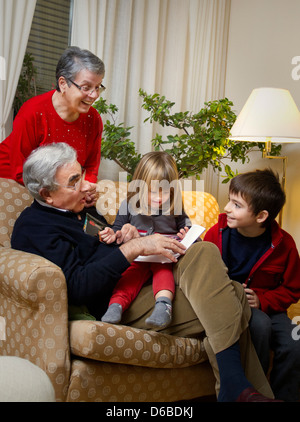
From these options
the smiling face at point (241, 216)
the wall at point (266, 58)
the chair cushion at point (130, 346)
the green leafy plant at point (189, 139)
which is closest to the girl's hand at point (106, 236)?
the chair cushion at point (130, 346)

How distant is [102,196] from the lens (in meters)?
2.57

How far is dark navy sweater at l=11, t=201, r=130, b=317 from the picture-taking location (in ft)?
5.74

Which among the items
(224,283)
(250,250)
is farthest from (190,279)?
(250,250)

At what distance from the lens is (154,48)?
3.87 m

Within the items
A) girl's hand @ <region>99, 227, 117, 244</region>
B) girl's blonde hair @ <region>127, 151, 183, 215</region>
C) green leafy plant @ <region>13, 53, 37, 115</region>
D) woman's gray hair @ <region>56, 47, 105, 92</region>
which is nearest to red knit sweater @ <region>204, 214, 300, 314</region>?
girl's blonde hair @ <region>127, 151, 183, 215</region>

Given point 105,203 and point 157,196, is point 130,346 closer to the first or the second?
point 157,196

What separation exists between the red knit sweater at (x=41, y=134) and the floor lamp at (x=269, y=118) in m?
1.02

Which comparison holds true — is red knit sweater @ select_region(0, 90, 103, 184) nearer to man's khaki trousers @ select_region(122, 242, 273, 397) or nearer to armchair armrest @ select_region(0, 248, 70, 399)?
armchair armrest @ select_region(0, 248, 70, 399)

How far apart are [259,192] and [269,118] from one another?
1092mm

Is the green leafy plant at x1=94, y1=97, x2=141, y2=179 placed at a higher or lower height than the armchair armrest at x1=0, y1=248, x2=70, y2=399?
higher

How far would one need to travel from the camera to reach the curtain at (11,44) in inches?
120

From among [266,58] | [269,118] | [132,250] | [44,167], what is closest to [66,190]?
[44,167]

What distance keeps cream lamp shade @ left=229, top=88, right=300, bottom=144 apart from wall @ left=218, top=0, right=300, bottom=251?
614mm
